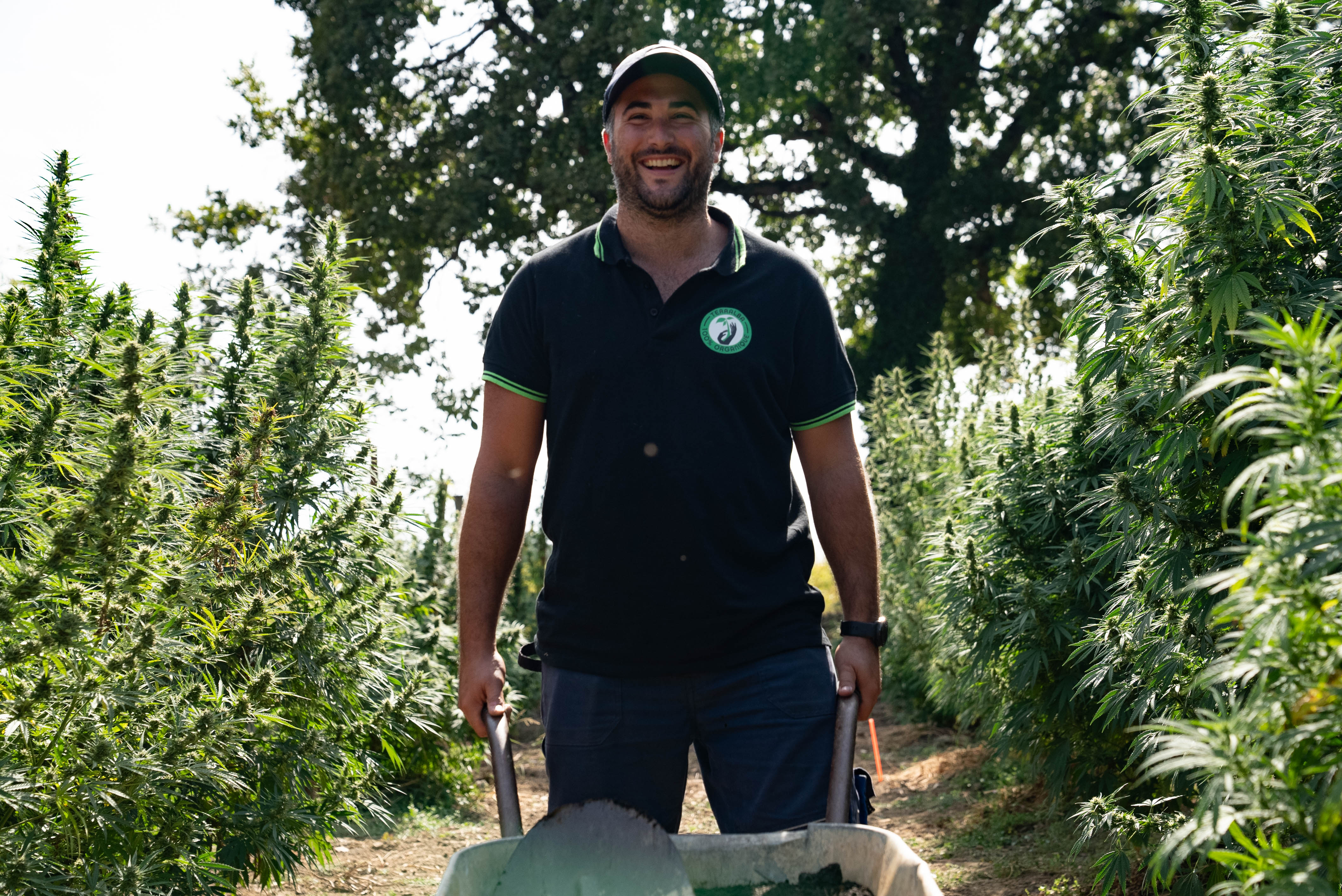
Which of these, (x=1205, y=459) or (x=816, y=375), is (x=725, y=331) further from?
(x=1205, y=459)

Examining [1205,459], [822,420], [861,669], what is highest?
[822,420]

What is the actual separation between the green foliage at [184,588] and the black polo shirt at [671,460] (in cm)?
100

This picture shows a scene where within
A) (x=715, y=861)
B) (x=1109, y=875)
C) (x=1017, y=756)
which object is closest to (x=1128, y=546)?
(x=1109, y=875)

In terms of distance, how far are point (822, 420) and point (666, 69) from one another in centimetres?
89

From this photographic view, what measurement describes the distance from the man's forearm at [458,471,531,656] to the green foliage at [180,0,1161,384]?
41.3ft

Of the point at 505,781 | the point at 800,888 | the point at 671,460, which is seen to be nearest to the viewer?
the point at 800,888

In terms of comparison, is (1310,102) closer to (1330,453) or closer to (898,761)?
(1330,453)

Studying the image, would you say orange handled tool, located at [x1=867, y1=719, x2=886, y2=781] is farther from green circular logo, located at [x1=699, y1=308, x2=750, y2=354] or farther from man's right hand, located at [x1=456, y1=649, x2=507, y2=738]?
green circular logo, located at [x1=699, y1=308, x2=750, y2=354]

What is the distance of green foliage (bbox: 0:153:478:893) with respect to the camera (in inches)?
96.6

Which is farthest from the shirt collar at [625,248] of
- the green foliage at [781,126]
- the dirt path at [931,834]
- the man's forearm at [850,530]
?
the green foliage at [781,126]

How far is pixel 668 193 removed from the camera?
2467mm

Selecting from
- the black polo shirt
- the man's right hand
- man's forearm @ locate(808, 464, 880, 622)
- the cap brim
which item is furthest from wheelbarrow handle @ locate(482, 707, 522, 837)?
the cap brim

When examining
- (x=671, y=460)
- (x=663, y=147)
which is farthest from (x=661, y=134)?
(x=671, y=460)

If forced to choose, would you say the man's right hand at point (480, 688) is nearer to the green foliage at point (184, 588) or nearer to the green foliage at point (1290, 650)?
the green foliage at point (184, 588)
